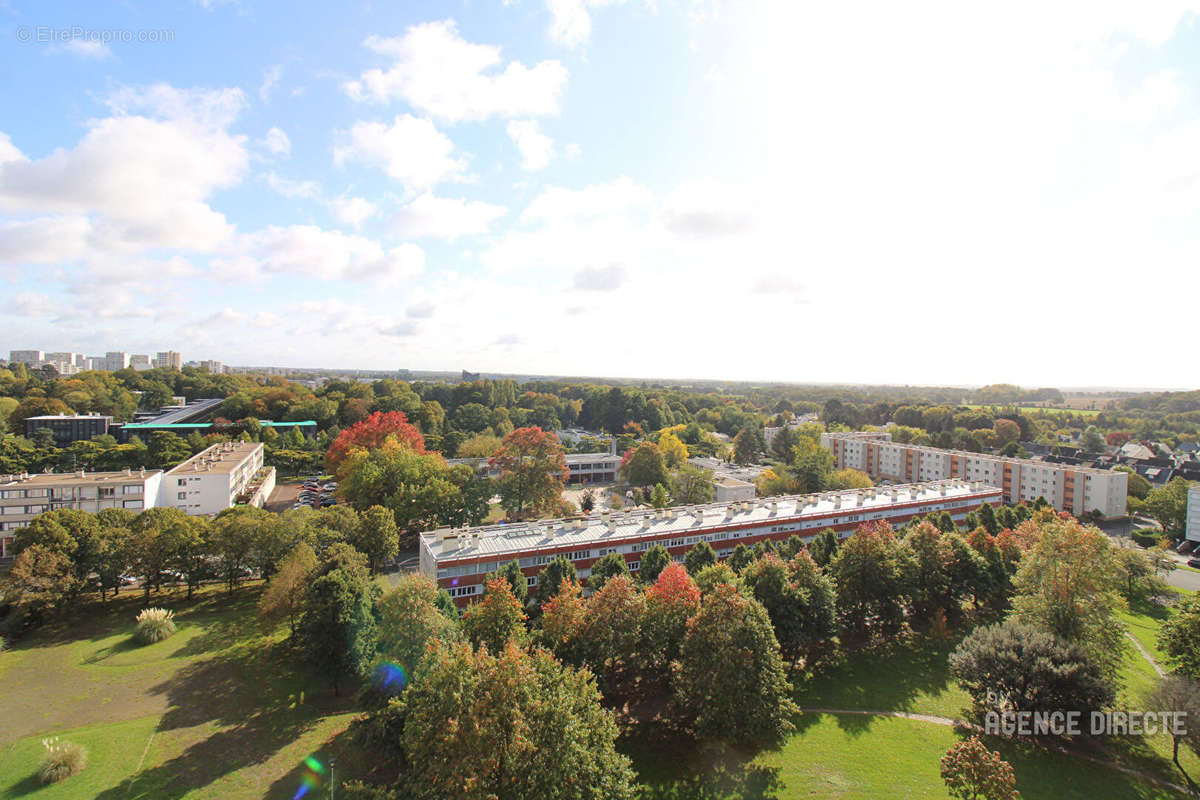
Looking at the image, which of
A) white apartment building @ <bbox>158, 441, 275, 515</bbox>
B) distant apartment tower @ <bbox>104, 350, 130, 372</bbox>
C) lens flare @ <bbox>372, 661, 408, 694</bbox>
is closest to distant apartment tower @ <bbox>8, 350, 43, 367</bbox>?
distant apartment tower @ <bbox>104, 350, 130, 372</bbox>

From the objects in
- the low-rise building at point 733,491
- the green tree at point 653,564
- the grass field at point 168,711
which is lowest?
the grass field at point 168,711

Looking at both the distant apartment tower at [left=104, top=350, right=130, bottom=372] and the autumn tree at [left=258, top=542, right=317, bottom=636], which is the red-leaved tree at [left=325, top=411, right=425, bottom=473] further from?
the distant apartment tower at [left=104, top=350, right=130, bottom=372]

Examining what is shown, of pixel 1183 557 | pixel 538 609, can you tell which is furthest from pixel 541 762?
pixel 1183 557

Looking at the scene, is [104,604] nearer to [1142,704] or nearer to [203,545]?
[203,545]

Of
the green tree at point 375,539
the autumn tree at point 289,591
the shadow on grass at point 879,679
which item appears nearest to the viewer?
the shadow on grass at point 879,679

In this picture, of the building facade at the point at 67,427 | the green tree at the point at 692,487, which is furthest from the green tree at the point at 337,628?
the building facade at the point at 67,427

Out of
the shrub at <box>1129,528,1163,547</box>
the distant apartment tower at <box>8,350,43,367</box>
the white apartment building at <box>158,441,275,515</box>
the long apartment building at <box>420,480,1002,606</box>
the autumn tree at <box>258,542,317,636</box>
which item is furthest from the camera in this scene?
the distant apartment tower at <box>8,350,43,367</box>

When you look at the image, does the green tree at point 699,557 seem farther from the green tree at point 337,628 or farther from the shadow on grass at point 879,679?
the green tree at point 337,628
